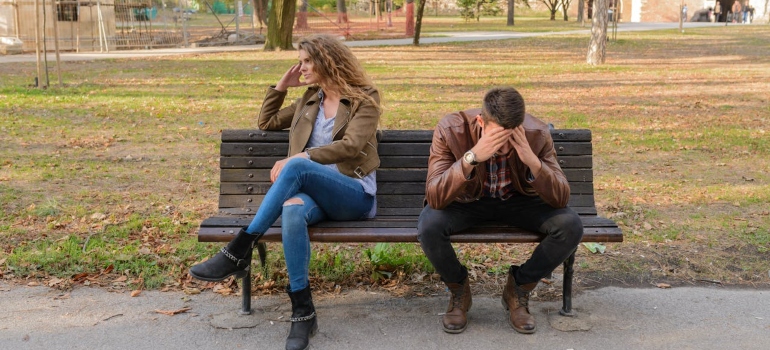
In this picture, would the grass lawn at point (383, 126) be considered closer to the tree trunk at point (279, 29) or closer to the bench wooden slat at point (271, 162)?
the bench wooden slat at point (271, 162)

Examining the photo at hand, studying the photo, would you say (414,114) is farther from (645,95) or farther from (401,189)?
(401,189)

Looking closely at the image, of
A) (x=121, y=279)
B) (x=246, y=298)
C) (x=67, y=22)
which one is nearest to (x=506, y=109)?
(x=246, y=298)

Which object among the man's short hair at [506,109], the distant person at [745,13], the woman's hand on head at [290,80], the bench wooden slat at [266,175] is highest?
the distant person at [745,13]

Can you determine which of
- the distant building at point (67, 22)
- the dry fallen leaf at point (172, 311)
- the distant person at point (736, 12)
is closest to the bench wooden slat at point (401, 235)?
the dry fallen leaf at point (172, 311)

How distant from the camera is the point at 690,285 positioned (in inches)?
191

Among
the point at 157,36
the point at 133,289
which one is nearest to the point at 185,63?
the point at 157,36

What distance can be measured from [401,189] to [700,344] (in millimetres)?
1713

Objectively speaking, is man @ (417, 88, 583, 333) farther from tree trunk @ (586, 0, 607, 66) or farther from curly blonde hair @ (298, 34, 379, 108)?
tree trunk @ (586, 0, 607, 66)

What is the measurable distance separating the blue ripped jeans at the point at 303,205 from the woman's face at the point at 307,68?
20.7 inches

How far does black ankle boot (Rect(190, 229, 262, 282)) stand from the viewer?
4148mm

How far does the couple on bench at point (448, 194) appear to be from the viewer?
4016 mm

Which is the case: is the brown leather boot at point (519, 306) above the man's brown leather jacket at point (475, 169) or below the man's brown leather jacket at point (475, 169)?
below

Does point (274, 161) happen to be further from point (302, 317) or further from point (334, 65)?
point (302, 317)

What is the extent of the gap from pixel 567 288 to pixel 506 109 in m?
1.08
